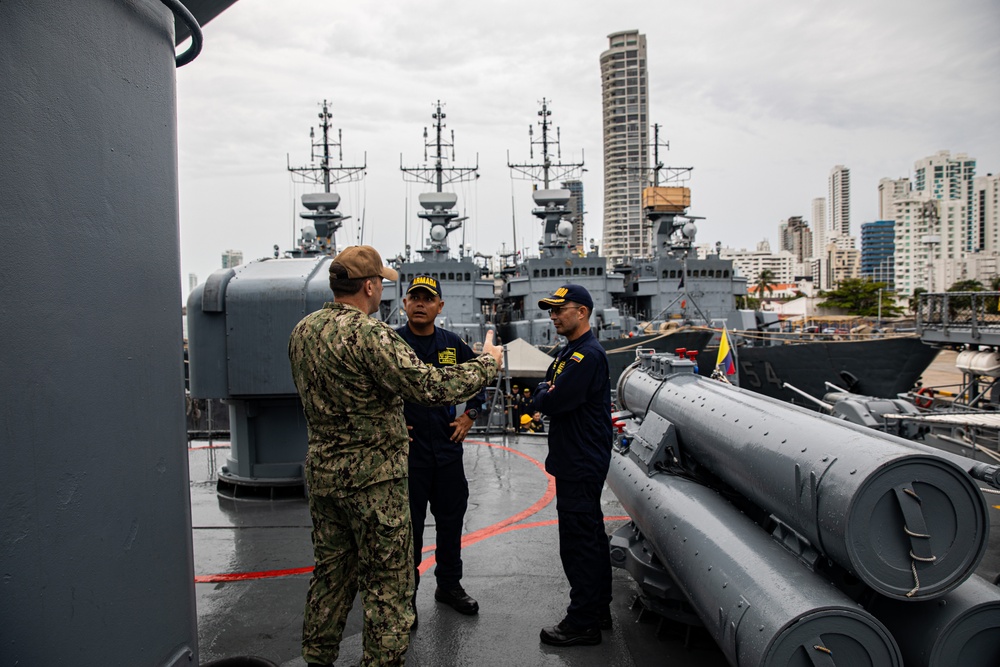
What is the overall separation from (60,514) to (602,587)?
2.83 m

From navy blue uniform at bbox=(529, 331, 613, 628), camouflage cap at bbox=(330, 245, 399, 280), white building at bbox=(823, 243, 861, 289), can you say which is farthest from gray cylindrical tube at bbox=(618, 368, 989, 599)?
white building at bbox=(823, 243, 861, 289)

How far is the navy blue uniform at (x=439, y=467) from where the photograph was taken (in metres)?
3.82

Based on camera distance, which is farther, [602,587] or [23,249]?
[602,587]

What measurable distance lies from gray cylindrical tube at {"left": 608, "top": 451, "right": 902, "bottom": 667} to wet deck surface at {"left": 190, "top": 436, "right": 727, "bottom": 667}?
0.55 metres

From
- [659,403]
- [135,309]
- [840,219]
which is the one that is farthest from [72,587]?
[840,219]

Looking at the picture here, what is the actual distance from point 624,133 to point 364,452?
120361mm

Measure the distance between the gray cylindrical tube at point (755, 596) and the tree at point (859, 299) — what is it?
200ft

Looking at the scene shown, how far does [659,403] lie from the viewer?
15.3 feet

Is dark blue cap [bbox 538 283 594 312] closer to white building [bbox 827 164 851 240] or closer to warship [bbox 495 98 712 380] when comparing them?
warship [bbox 495 98 712 380]

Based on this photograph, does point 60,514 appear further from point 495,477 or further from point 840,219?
point 840,219

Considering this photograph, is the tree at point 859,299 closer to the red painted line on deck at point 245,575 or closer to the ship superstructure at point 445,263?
the ship superstructure at point 445,263

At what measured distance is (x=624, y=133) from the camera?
115500 mm

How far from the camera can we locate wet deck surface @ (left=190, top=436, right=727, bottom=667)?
3408 millimetres

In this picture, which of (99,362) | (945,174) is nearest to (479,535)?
(99,362)
